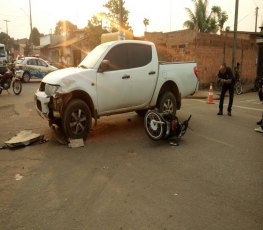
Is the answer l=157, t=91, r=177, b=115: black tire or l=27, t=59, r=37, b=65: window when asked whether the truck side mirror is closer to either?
l=157, t=91, r=177, b=115: black tire

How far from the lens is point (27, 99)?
14414 millimetres

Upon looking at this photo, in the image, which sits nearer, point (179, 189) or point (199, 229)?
point (199, 229)

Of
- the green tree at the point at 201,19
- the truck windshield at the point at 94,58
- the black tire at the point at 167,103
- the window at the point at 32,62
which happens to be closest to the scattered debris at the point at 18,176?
the truck windshield at the point at 94,58

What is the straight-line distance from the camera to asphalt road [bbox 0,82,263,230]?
370cm

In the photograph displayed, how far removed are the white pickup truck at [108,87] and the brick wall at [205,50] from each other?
11.9 m

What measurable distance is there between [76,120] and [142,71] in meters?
2.21

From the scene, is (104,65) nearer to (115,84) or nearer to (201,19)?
(115,84)

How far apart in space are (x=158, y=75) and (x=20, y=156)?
4.15 meters

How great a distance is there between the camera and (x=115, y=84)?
24.5 ft

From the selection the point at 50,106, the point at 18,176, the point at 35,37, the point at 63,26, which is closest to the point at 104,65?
the point at 50,106

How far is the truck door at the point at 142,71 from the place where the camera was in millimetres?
7871

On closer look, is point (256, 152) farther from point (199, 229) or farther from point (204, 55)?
point (204, 55)

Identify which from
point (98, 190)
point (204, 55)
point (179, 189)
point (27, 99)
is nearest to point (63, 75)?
point (98, 190)

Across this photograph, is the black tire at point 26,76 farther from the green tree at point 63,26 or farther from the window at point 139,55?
the green tree at point 63,26
